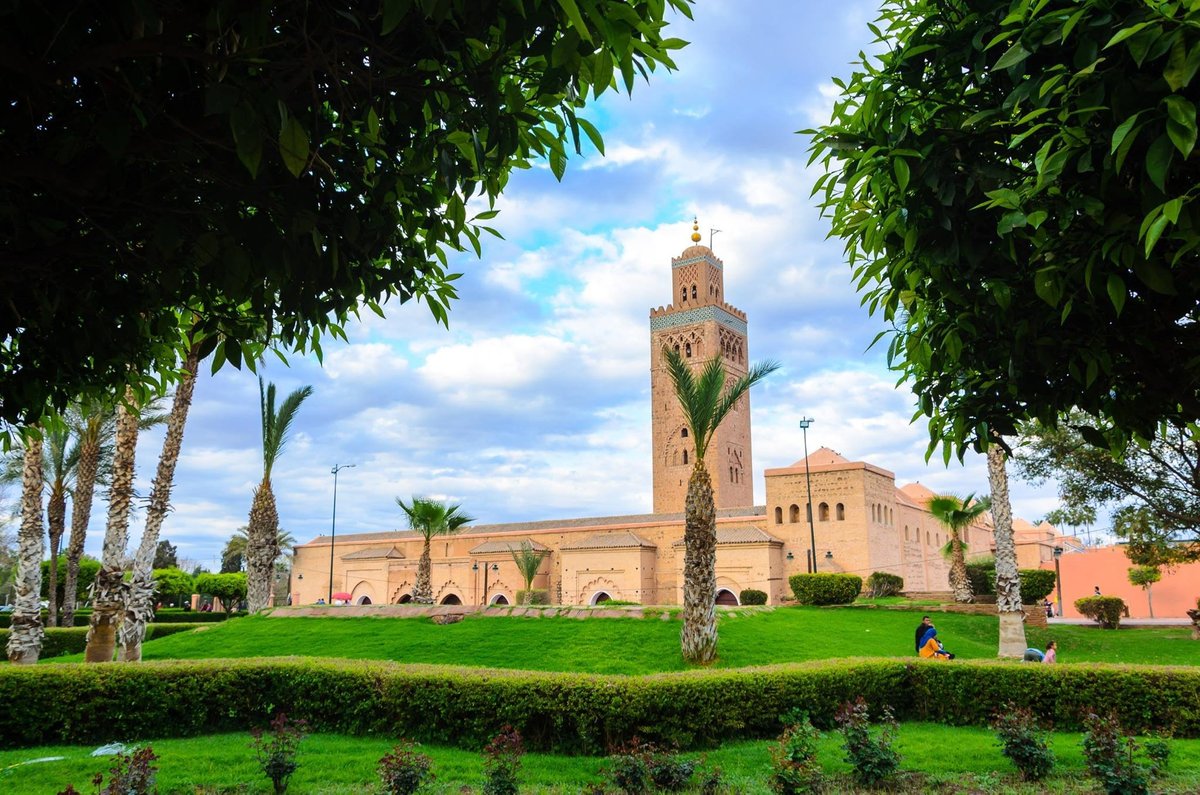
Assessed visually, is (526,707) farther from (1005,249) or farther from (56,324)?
(1005,249)

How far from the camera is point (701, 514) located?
16062mm

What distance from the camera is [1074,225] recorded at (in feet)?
10.6

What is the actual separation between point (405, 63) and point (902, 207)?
219 cm

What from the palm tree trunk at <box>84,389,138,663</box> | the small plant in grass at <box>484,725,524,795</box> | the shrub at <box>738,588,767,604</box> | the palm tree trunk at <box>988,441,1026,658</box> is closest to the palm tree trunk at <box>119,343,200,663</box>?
the palm tree trunk at <box>84,389,138,663</box>

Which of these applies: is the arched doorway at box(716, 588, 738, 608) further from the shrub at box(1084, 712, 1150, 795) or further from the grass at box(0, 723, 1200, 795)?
the shrub at box(1084, 712, 1150, 795)

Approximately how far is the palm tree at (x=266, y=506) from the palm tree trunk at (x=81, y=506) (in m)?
6.02

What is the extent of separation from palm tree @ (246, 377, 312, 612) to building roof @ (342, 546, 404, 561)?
29.5 meters

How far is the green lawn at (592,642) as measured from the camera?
51.5ft

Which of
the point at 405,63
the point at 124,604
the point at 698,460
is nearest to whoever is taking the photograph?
the point at 405,63

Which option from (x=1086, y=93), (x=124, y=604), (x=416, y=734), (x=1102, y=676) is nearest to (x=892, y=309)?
(x=1086, y=93)

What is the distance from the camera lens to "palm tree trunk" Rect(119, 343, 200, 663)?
48.4 feet

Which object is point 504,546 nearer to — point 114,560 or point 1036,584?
point 1036,584

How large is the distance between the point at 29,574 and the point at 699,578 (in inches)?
516

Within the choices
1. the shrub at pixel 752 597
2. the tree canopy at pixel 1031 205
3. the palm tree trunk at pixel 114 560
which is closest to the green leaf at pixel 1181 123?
the tree canopy at pixel 1031 205
